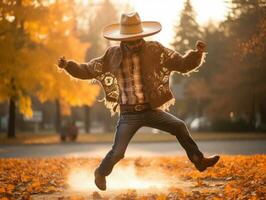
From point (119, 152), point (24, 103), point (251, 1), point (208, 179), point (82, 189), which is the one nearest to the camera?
point (119, 152)

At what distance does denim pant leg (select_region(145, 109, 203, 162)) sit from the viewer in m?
7.44

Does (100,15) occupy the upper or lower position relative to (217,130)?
upper

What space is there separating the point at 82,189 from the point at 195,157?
1.79m

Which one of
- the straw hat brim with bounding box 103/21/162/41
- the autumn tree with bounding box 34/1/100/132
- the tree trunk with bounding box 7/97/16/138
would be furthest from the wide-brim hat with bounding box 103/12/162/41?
the tree trunk with bounding box 7/97/16/138

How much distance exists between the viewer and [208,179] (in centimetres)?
932

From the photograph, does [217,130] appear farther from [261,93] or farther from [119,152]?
[119,152]

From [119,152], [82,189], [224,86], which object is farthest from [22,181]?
[224,86]

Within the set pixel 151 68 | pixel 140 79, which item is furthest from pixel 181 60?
pixel 140 79

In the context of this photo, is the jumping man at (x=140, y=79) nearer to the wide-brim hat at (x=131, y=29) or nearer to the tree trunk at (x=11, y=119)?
the wide-brim hat at (x=131, y=29)

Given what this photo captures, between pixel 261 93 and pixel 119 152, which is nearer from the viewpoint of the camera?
pixel 119 152

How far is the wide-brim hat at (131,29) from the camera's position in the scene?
23.9 feet

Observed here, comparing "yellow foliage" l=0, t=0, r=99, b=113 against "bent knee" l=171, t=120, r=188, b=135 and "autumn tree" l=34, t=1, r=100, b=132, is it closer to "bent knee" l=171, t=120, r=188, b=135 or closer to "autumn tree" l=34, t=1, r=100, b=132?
"autumn tree" l=34, t=1, r=100, b=132

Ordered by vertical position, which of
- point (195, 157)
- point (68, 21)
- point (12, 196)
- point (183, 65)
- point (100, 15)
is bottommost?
point (12, 196)

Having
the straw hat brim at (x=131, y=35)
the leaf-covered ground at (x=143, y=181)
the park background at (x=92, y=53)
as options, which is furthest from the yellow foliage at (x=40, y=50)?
the straw hat brim at (x=131, y=35)
